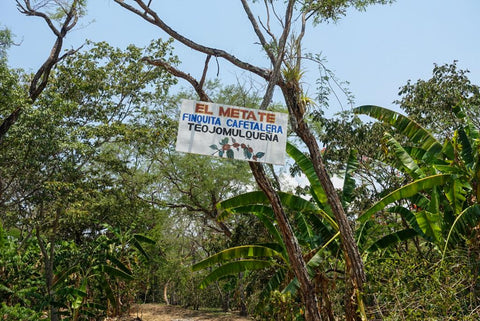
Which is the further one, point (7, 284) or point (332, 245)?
point (7, 284)

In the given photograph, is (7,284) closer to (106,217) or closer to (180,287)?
(106,217)

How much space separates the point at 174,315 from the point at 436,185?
1443 centimetres

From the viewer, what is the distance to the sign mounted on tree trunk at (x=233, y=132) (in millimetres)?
5676

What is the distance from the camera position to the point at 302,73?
6906 millimetres

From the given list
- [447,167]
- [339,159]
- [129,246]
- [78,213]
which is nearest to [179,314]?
[129,246]

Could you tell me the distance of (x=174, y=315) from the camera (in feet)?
63.9

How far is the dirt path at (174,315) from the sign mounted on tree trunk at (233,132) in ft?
37.6

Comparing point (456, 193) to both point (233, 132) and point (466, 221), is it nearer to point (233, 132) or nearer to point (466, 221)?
point (466, 221)

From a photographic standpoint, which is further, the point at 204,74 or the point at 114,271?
the point at 114,271

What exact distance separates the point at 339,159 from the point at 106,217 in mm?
6754

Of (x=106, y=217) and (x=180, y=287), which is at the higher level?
(x=106, y=217)

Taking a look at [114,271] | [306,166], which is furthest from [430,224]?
[114,271]

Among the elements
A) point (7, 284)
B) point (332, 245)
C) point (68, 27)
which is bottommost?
point (7, 284)

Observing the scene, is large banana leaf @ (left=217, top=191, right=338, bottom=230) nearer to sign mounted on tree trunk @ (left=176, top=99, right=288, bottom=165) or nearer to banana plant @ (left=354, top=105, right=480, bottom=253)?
banana plant @ (left=354, top=105, right=480, bottom=253)
